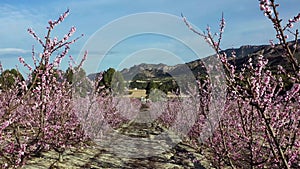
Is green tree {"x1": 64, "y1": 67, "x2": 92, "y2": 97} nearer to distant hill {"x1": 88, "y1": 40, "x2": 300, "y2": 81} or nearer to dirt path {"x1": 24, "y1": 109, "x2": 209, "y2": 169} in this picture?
dirt path {"x1": 24, "y1": 109, "x2": 209, "y2": 169}

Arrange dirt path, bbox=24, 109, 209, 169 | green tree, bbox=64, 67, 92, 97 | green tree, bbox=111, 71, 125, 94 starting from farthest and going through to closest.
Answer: green tree, bbox=111, 71, 125, 94 < green tree, bbox=64, 67, 92, 97 < dirt path, bbox=24, 109, 209, 169

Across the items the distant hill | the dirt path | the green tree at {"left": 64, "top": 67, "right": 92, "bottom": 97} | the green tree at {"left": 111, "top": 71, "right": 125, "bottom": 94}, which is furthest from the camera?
the green tree at {"left": 111, "top": 71, "right": 125, "bottom": 94}

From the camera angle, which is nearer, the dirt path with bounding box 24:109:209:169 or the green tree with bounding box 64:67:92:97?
the dirt path with bounding box 24:109:209:169

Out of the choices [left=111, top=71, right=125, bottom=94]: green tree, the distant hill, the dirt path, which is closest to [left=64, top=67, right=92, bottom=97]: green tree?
the dirt path

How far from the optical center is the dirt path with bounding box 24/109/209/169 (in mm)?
9523

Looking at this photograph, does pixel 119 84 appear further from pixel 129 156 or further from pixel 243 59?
pixel 243 59

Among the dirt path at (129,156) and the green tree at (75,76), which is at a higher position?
the green tree at (75,76)

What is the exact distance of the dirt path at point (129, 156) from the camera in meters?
9.52

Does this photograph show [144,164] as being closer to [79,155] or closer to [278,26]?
[79,155]

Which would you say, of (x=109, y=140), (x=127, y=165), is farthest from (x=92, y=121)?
(x=127, y=165)

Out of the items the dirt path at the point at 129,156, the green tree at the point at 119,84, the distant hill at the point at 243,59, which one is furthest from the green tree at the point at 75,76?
the green tree at the point at 119,84

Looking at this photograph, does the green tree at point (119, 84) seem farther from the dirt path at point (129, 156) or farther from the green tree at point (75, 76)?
the dirt path at point (129, 156)

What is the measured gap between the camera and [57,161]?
374 inches

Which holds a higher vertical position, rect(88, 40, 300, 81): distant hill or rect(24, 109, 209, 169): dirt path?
rect(88, 40, 300, 81): distant hill
